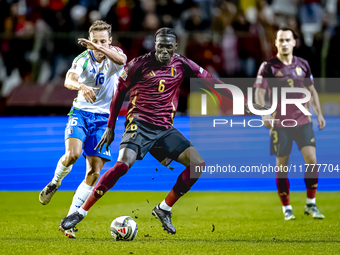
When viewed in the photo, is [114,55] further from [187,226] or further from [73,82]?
[187,226]

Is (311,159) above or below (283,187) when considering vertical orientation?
above

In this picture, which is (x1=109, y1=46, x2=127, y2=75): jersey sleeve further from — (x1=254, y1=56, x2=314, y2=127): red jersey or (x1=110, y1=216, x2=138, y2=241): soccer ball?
(x1=254, y1=56, x2=314, y2=127): red jersey

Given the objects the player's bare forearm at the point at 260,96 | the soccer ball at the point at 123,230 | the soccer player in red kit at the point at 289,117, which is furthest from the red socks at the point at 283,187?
the soccer ball at the point at 123,230

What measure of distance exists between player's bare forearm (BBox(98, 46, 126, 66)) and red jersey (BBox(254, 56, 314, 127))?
166cm

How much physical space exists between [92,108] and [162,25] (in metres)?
3.34

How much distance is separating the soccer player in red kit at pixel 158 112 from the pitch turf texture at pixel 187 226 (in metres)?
0.38

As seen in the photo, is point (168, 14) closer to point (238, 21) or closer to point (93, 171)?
point (238, 21)

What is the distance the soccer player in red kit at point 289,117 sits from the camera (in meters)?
5.48

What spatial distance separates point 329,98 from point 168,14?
3.00 m

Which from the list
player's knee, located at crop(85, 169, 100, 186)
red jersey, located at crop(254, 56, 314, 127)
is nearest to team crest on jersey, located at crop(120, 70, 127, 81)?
player's knee, located at crop(85, 169, 100, 186)

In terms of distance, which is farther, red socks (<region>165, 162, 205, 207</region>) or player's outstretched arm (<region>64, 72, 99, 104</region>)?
red socks (<region>165, 162, 205, 207</region>)

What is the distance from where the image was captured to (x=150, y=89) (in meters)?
4.80

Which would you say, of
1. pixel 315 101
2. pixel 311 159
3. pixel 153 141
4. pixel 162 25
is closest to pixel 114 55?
pixel 153 141

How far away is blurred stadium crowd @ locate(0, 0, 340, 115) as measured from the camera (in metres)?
7.38
